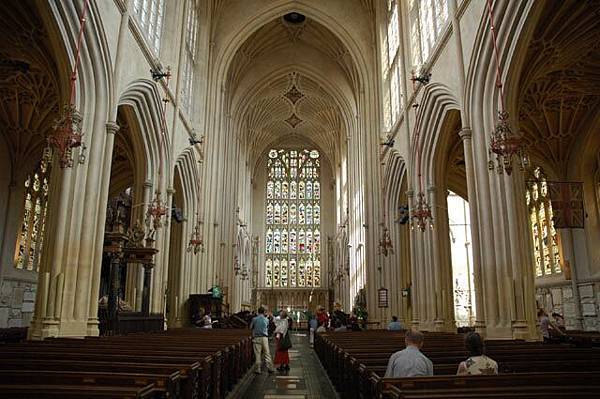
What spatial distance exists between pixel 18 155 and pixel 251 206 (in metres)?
26.2

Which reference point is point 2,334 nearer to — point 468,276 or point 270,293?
point 468,276

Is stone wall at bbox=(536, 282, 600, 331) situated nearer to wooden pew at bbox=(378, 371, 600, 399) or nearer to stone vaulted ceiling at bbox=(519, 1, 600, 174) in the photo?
stone vaulted ceiling at bbox=(519, 1, 600, 174)

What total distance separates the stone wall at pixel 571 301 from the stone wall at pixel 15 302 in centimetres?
1902

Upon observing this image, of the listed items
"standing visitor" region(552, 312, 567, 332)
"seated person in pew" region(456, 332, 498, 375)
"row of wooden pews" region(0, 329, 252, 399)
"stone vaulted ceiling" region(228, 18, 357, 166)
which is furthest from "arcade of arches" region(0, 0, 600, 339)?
"seated person in pew" region(456, 332, 498, 375)

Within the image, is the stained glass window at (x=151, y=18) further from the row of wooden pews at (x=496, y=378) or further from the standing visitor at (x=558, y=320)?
the standing visitor at (x=558, y=320)

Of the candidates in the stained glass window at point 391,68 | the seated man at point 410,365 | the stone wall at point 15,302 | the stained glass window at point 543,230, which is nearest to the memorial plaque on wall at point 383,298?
the stained glass window at point 543,230

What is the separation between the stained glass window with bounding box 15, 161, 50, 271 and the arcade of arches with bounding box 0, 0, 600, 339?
0.24ft

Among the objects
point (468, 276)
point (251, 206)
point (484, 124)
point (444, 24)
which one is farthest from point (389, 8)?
point (251, 206)

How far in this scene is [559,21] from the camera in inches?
436

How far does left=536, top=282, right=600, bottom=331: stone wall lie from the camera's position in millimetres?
16734

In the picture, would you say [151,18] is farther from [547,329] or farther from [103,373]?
[547,329]

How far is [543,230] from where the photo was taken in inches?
776

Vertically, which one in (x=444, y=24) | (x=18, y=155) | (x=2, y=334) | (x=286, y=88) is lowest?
(x=2, y=334)

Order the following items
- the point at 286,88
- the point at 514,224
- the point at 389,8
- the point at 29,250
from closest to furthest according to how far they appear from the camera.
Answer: the point at 514,224 → the point at 29,250 → the point at 389,8 → the point at 286,88
